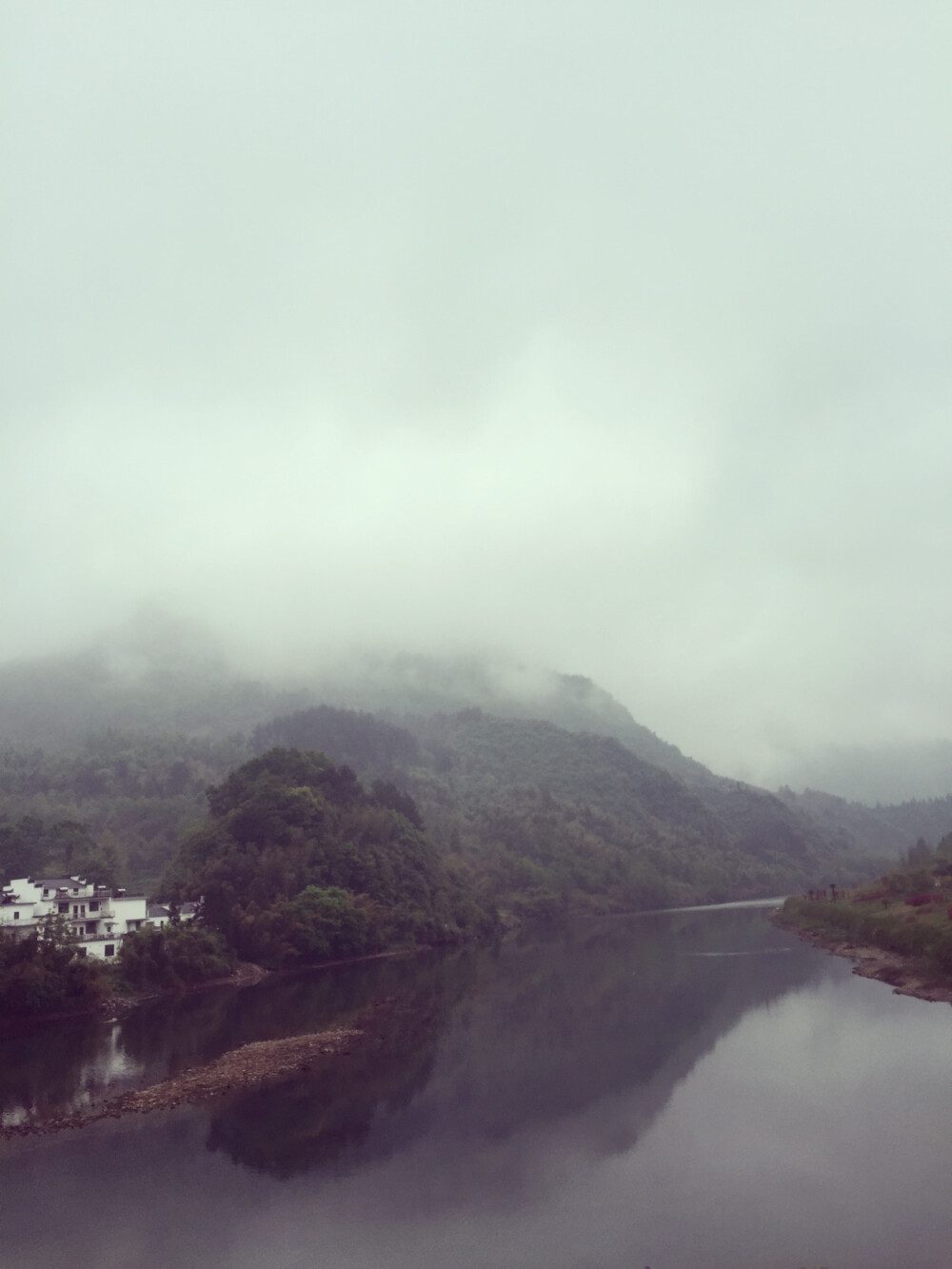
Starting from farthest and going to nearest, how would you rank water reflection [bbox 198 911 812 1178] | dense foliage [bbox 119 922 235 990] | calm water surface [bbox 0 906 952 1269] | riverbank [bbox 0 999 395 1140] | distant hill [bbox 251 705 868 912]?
distant hill [bbox 251 705 868 912], dense foliage [bbox 119 922 235 990], riverbank [bbox 0 999 395 1140], water reflection [bbox 198 911 812 1178], calm water surface [bbox 0 906 952 1269]

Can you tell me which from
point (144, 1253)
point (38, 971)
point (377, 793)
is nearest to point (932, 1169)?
point (144, 1253)

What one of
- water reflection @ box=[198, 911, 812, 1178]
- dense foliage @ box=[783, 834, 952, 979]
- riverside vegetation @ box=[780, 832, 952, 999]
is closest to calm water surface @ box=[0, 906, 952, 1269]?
water reflection @ box=[198, 911, 812, 1178]

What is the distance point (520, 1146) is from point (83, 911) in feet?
175

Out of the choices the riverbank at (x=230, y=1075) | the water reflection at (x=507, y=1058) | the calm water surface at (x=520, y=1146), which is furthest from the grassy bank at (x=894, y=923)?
the riverbank at (x=230, y=1075)

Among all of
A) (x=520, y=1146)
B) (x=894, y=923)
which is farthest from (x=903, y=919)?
(x=520, y=1146)

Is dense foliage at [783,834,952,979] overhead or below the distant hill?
below

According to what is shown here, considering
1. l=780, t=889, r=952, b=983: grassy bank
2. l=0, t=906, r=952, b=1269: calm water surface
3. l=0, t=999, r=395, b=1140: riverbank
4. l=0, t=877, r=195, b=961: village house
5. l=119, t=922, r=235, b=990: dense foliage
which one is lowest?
l=0, t=906, r=952, b=1269: calm water surface

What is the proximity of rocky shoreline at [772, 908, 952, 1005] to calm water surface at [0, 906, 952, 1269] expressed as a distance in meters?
3.19

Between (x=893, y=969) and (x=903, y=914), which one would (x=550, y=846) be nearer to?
(x=903, y=914)

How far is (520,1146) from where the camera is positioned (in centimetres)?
2961

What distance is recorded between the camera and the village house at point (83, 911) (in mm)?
67562

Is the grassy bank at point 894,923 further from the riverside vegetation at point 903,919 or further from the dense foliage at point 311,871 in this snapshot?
the dense foliage at point 311,871

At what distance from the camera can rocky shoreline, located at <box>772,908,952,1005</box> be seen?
53.2 metres

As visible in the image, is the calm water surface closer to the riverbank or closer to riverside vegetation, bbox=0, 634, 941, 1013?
the riverbank
